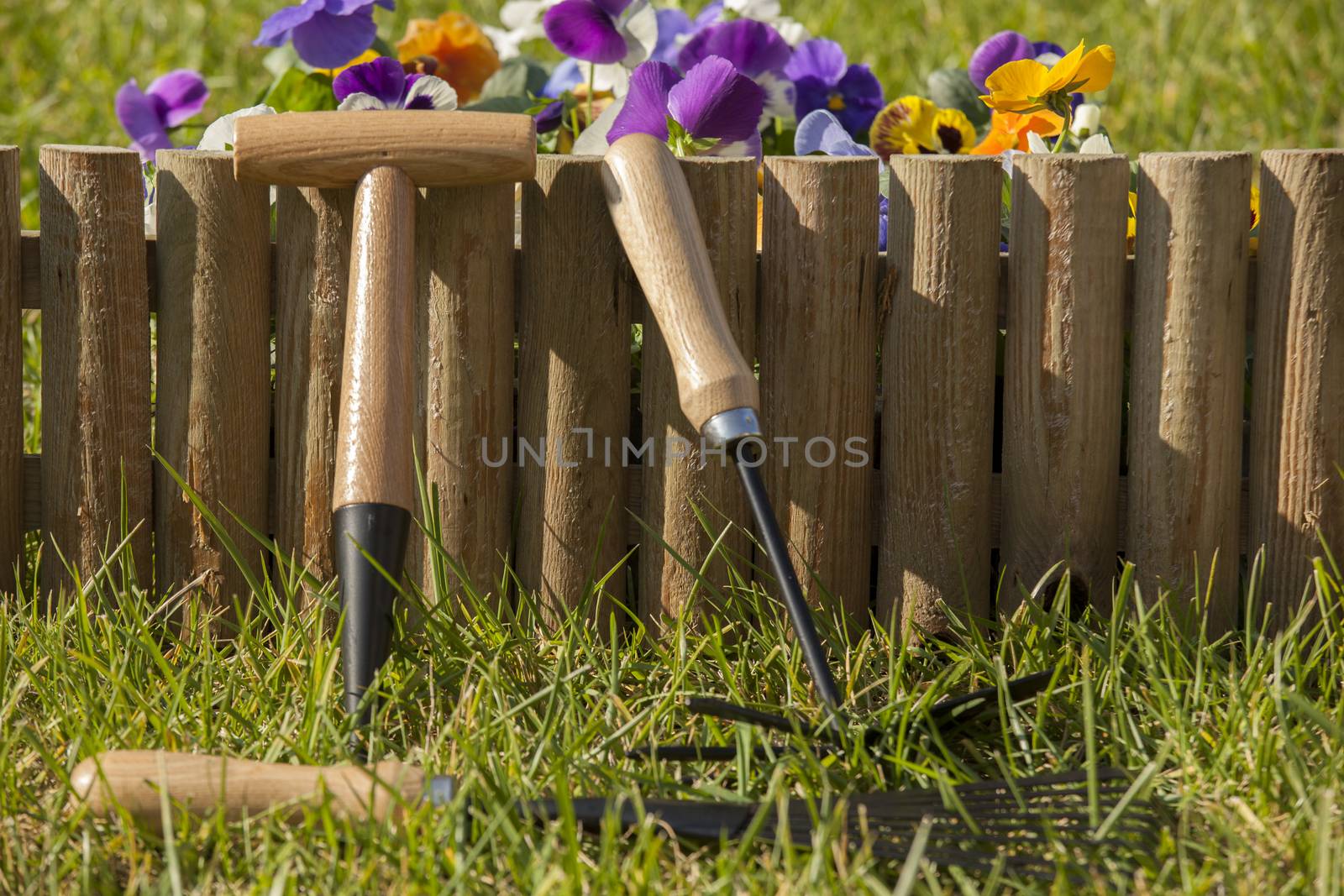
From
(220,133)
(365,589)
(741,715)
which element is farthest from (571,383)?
(220,133)

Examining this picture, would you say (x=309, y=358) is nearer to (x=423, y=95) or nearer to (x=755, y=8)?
(x=423, y=95)

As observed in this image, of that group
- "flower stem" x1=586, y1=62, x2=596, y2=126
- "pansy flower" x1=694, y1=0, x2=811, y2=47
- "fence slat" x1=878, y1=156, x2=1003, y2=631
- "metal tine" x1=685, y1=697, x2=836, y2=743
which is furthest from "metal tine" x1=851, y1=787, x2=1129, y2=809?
"pansy flower" x1=694, y1=0, x2=811, y2=47

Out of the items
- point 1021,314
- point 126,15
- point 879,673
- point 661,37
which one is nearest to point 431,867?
point 879,673

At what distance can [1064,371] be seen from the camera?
5.65 ft

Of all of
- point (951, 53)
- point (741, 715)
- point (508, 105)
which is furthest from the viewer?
point (951, 53)

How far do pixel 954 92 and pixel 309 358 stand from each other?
1.27 metres

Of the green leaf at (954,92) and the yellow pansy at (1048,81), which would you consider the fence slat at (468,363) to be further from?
the green leaf at (954,92)

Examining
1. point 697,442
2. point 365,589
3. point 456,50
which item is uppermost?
point 456,50

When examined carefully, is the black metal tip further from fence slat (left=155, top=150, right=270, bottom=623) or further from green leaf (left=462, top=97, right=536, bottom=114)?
green leaf (left=462, top=97, right=536, bottom=114)

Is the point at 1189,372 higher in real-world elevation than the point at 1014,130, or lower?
lower

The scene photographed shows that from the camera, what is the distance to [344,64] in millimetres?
2133

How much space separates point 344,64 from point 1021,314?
43.6 inches

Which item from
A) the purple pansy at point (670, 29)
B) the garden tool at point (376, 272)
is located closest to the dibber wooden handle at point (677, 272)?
the garden tool at point (376, 272)

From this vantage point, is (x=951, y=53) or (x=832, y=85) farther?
(x=951, y=53)
